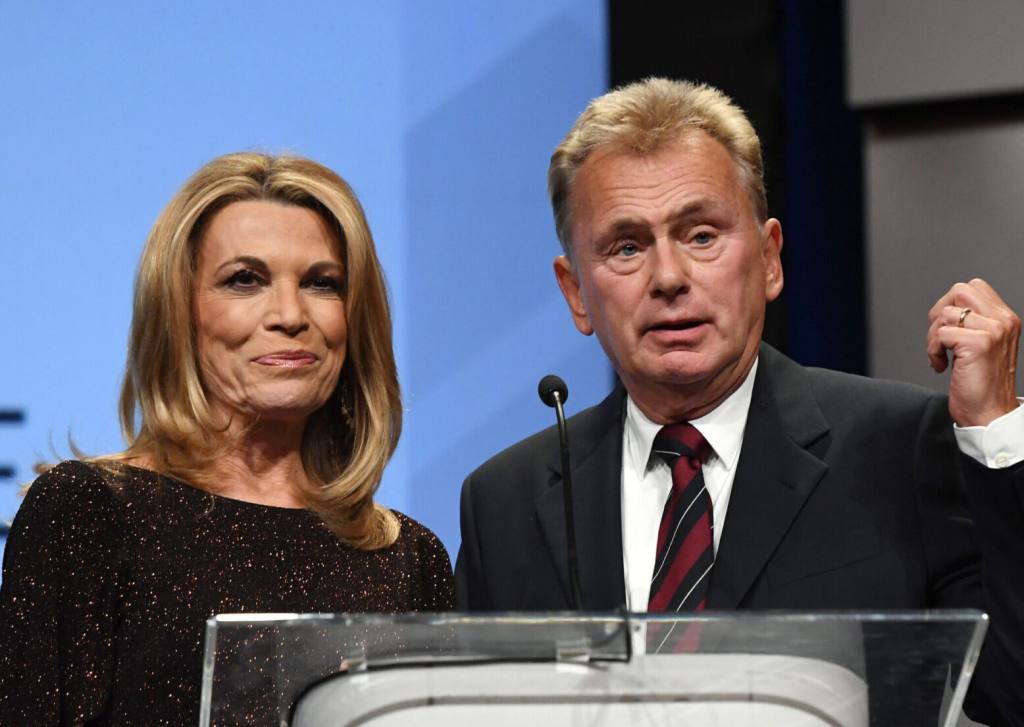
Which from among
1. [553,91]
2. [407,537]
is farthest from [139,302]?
[553,91]

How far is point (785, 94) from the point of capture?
3.10 metres

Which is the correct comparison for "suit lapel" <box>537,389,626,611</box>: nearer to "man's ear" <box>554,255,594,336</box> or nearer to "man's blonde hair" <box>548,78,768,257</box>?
"man's ear" <box>554,255,594,336</box>

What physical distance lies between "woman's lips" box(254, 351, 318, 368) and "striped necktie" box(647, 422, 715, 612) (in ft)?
1.78

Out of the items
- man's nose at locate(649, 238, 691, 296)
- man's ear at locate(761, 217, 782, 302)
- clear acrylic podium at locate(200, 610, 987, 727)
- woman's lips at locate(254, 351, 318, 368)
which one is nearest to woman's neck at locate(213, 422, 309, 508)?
woman's lips at locate(254, 351, 318, 368)

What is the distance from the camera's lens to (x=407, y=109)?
2.97 metres

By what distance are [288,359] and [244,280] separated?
0.44 ft

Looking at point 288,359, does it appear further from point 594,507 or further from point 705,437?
point 705,437

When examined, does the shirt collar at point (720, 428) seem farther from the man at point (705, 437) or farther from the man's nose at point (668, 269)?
the man's nose at point (668, 269)

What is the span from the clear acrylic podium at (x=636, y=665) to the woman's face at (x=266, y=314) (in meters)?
0.93

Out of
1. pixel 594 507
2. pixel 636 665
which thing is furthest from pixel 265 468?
pixel 636 665

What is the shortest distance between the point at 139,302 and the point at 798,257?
1715 millimetres

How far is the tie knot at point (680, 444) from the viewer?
6.04 feet

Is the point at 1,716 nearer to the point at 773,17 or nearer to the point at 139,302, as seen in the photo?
the point at 139,302

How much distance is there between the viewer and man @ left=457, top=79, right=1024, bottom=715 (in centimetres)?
169
